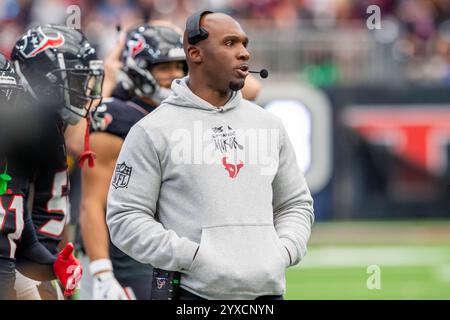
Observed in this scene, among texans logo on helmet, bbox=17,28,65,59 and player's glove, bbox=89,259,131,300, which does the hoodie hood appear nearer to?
texans logo on helmet, bbox=17,28,65,59

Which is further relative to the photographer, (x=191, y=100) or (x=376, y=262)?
(x=376, y=262)

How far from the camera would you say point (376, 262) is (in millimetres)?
13102

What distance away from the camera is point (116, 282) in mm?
6512

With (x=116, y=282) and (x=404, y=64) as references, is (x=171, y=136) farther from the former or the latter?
(x=404, y=64)

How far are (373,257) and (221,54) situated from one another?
909 centimetres

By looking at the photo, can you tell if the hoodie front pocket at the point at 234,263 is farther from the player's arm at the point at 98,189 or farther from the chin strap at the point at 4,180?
the player's arm at the point at 98,189

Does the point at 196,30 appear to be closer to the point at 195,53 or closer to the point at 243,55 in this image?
the point at 195,53

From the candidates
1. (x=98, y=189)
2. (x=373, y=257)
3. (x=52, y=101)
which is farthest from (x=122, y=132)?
(x=373, y=257)

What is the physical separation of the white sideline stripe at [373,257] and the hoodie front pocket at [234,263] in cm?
832

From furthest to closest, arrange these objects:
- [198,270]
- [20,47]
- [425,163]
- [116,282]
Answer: [425,163] < [116,282] < [20,47] < [198,270]

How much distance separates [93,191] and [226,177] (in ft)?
6.94

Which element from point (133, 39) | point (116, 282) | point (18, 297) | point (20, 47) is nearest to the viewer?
point (18, 297)

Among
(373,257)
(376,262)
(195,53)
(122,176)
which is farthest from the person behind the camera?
(373,257)
